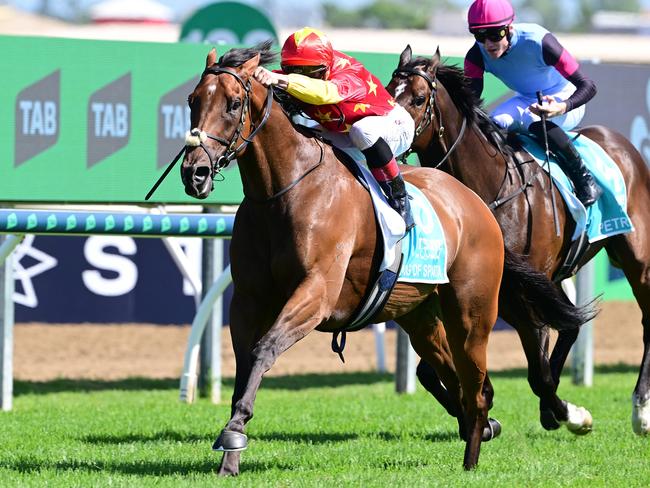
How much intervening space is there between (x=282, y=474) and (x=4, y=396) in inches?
119

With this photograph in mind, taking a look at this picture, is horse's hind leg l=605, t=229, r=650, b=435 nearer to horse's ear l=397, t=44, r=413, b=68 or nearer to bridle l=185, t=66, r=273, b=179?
horse's ear l=397, t=44, r=413, b=68

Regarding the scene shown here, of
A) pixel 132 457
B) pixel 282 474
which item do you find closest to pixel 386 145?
pixel 282 474

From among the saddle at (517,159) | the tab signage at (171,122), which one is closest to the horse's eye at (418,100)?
the saddle at (517,159)

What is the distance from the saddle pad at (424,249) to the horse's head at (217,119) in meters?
0.96

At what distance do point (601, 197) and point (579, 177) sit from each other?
0.24m

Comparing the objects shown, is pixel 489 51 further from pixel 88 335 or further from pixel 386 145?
pixel 88 335

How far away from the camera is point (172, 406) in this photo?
8.21 m

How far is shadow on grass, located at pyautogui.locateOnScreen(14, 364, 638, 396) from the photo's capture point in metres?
9.44

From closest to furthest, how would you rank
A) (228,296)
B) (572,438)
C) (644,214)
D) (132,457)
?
(132,457), (572,438), (644,214), (228,296)

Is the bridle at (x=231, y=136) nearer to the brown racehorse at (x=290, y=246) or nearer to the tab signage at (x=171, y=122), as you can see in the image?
the brown racehorse at (x=290, y=246)

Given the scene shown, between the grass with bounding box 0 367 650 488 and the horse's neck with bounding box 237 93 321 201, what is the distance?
121cm

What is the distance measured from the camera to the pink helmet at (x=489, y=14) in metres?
6.93

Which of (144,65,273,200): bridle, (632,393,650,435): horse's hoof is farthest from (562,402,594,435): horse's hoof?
(144,65,273,200): bridle

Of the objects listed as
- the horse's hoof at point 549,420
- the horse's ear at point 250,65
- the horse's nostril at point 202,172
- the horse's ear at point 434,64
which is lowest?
the horse's hoof at point 549,420
